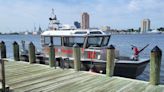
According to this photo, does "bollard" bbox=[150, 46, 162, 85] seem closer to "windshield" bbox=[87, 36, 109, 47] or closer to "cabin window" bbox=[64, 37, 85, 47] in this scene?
"windshield" bbox=[87, 36, 109, 47]

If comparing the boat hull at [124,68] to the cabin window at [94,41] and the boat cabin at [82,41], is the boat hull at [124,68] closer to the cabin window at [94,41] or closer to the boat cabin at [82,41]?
the boat cabin at [82,41]

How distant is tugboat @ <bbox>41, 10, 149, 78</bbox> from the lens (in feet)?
43.0

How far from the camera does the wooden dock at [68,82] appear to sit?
7531 millimetres

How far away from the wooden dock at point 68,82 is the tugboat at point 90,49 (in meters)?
3.04

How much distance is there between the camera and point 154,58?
26.3 ft

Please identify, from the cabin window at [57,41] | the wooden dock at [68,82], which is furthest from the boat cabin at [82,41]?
the wooden dock at [68,82]

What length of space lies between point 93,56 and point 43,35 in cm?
451

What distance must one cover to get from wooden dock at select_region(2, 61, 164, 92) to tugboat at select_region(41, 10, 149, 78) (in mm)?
3036

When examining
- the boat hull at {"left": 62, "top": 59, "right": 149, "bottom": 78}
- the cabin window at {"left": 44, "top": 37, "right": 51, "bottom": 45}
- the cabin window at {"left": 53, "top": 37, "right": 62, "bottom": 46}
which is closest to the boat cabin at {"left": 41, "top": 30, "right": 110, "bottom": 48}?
the cabin window at {"left": 53, "top": 37, "right": 62, "bottom": 46}

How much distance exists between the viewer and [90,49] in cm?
1412

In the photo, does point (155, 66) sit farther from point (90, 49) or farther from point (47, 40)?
point (47, 40)

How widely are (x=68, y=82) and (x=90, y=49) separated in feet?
19.2

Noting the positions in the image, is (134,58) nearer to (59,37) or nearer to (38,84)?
(59,37)

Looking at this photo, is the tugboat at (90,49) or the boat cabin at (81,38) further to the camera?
the boat cabin at (81,38)
